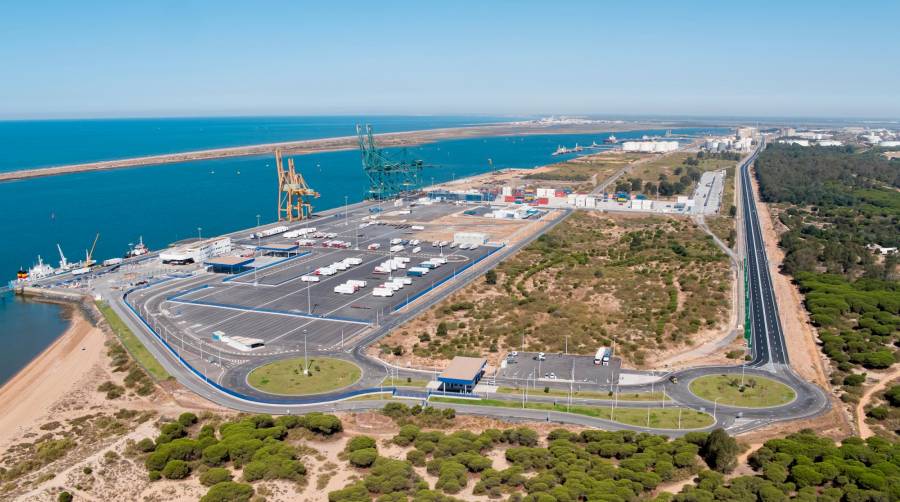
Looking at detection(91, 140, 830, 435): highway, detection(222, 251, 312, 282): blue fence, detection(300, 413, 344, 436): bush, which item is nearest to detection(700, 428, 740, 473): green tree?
detection(91, 140, 830, 435): highway

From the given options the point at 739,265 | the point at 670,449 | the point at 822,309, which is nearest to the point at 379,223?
the point at 739,265

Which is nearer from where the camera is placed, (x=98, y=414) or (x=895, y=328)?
(x=98, y=414)

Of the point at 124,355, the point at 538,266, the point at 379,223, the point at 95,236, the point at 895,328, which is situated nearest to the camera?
the point at 124,355

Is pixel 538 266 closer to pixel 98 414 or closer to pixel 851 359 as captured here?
pixel 851 359

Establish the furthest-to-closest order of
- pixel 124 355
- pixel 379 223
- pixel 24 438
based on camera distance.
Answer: pixel 379 223
pixel 124 355
pixel 24 438

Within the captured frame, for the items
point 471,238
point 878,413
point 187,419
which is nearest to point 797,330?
point 878,413

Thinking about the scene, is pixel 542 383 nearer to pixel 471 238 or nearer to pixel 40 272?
pixel 471 238

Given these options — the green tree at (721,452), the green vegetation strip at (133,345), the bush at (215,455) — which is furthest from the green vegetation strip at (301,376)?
the green tree at (721,452)

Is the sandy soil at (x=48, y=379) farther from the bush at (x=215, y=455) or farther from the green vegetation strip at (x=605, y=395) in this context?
the green vegetation strip at (x=605, y=395)
